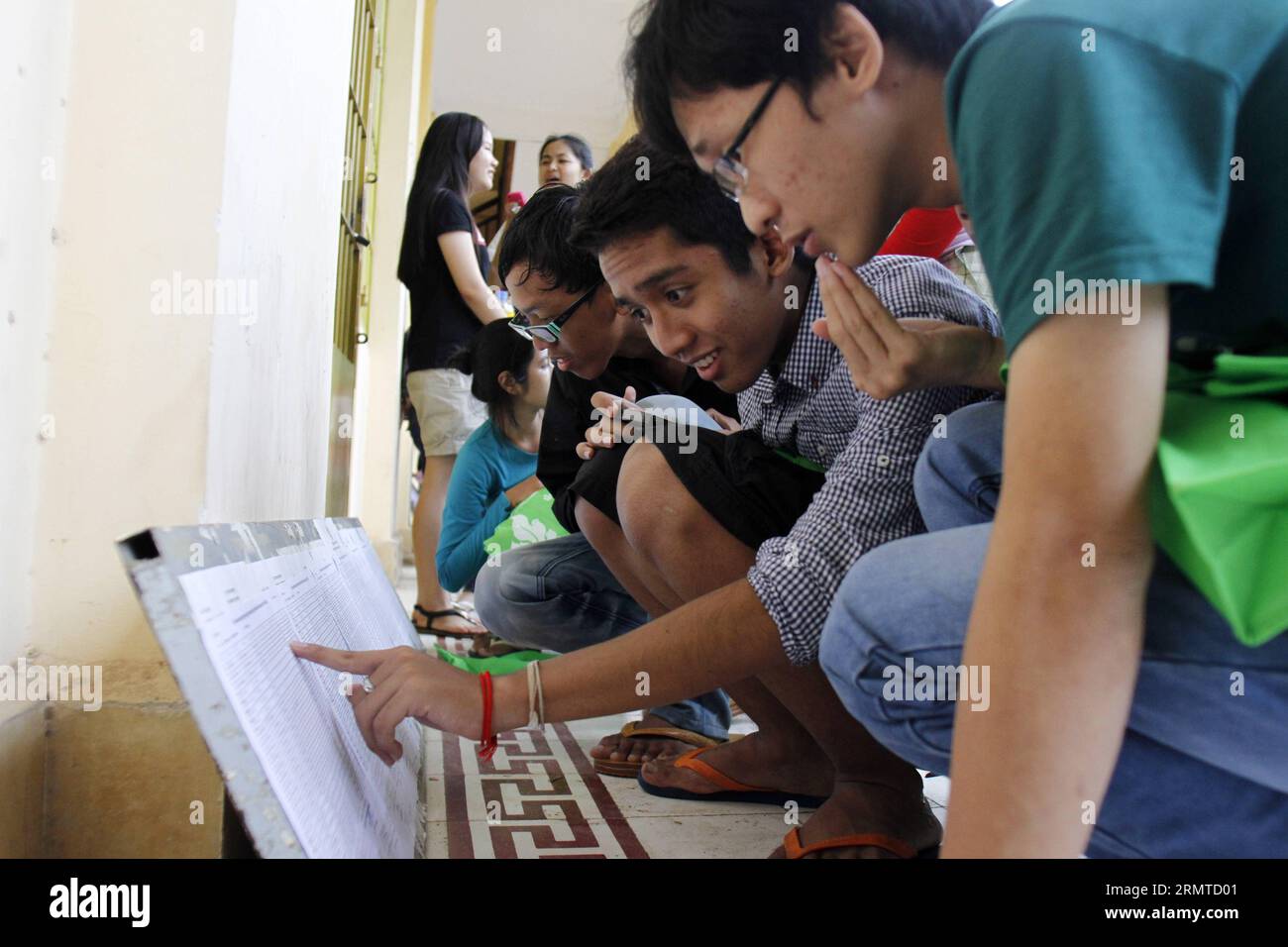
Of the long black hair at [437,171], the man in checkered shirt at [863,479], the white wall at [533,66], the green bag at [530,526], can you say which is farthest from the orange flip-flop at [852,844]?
the white wall at [533,66]

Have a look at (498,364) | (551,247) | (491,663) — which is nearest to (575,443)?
(551,247)

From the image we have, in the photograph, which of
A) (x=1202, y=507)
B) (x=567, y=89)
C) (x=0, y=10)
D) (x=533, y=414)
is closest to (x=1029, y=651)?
(x=1202, y=507)

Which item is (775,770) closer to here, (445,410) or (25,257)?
(25,257)

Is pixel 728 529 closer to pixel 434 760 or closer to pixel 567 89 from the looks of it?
pixel 434 760

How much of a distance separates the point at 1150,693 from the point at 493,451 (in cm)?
208

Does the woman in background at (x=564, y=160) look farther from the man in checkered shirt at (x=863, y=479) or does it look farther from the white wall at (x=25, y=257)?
the white wall at (x=25, y=257)

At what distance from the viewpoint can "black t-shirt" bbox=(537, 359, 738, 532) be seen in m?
1.68

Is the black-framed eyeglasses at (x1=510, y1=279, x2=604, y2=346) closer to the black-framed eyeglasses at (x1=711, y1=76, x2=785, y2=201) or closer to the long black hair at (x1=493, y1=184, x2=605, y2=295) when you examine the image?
the long black hair at (x1=493, y1=184, x2=605, y2=295)

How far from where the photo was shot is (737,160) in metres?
0.79

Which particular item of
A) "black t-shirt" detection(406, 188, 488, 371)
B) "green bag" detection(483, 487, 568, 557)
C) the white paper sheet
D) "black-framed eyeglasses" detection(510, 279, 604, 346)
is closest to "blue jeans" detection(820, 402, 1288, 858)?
the white paper sheet

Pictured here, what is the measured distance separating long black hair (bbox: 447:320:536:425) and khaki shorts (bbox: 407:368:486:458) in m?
0.45

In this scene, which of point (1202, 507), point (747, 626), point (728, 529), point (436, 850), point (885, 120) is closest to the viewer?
point (1202, 507)

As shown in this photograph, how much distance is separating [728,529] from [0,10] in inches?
32.7

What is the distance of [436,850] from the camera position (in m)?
1.09
